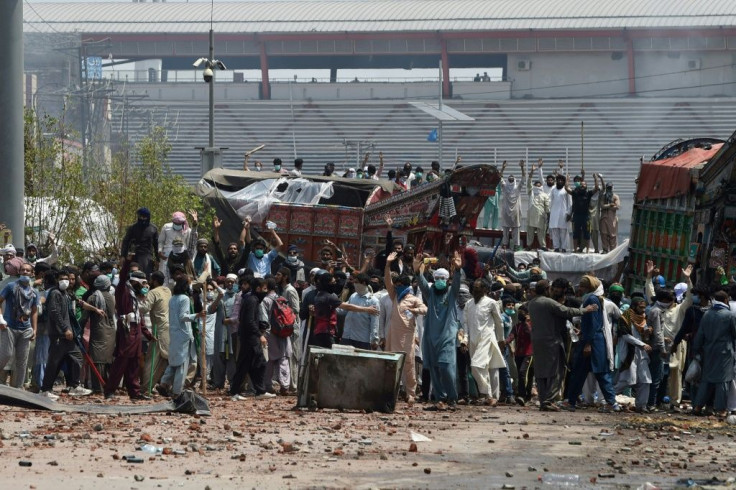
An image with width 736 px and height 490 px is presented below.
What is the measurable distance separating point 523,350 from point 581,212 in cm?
1246

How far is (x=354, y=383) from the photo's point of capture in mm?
15812

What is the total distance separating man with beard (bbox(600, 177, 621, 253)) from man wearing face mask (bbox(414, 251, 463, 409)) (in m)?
13.7

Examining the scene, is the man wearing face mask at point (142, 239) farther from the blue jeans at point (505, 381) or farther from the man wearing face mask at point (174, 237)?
the blue jeans at point (505, 381)

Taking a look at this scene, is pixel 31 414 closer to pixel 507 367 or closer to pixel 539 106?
pixel 507 367

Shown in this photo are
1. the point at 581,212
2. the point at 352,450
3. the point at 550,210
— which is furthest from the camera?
the point at 550,210

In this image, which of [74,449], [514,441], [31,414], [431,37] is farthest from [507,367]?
[431,37]

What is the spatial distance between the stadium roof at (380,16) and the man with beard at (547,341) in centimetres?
5018

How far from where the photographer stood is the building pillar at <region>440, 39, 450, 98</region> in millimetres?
66375

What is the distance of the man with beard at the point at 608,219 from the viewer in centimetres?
3005

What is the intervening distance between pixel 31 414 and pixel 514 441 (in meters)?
4.56

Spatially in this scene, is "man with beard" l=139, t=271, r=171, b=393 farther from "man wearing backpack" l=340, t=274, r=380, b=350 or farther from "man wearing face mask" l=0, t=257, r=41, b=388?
"man wearing backpack" l=340, t=274, r=380, b=350

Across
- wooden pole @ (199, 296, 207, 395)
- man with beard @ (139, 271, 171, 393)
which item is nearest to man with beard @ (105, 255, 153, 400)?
man with beard @ (139, 271, 171, 393)

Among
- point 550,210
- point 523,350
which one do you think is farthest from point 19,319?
point 550,210

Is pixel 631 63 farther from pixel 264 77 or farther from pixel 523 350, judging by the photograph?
pixel 523 350
